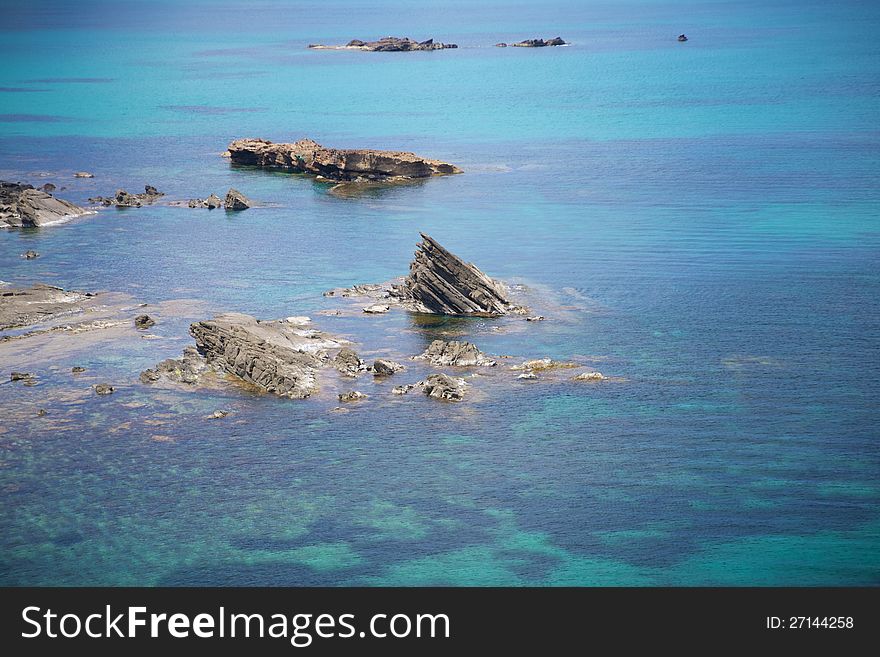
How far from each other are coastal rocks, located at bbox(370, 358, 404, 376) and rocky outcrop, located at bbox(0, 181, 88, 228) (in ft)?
220

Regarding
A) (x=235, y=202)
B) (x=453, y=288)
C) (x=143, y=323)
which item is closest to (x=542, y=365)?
(x=453, y=288)

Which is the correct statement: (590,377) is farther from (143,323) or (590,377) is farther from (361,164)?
(361,164)

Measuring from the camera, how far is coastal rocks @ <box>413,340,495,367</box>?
275 feet

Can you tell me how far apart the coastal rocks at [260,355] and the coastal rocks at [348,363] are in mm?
1816

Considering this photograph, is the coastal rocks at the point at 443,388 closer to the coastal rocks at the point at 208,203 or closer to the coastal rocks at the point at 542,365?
the coastal rocks at the point at 542,365

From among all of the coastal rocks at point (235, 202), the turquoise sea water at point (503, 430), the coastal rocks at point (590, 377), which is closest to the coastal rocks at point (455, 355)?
the turquoise sea water at point (503, 430)

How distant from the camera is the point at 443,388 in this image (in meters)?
78.1

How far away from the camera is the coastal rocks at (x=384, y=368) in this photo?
82.2 meters

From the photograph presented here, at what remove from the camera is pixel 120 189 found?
152 m

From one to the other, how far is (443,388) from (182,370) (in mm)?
20332

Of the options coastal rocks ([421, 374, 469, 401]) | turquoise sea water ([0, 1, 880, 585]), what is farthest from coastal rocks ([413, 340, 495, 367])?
coastal rocks ([421, 374, 469, 401])

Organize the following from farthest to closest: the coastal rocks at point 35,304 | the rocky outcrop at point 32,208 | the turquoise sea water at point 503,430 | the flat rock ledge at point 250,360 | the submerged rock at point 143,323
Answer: the rocky outcrop at point 32,208 → the coastal rocks at point 35,304 → the submerged rock at point 143,323 → the flat rock ledge at point 250,360 → the turquoise sea water at point 503,430
